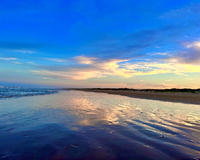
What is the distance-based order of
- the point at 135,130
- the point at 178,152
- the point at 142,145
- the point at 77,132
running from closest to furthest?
the point at 178,152
the point at 142,145
the point at 77,132
the point at 135,130

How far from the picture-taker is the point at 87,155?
4.04m

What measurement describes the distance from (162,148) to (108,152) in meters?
1.91

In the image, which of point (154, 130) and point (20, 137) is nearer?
point (20, 137)

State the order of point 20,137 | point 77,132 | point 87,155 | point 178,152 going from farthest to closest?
point 77,132 < point 20,137 < point 178,152 < point 87,155

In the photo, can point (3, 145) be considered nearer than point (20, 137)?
Yes

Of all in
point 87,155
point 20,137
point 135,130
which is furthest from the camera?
point 135,130

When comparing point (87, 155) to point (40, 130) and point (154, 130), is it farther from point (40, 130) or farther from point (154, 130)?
point (154, 130)

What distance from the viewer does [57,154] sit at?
4.05 metres

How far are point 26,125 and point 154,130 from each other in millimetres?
6506

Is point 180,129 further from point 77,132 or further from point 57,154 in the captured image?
point 57,154

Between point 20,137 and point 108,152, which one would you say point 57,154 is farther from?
point 20,137

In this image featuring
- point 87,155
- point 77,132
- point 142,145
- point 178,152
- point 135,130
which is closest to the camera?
point 87,155

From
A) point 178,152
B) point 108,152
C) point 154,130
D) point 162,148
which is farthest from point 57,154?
Result: point 154,130

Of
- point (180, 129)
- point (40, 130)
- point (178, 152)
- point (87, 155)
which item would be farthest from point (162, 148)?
point (40, 130)
